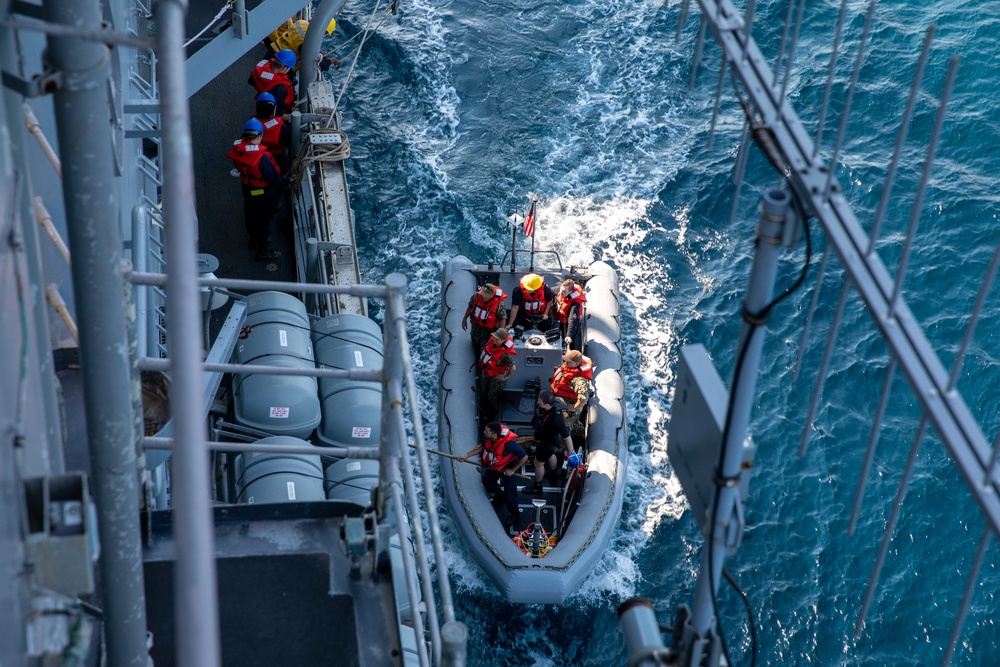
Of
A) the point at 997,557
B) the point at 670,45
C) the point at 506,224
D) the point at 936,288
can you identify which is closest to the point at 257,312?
the point at 506,224

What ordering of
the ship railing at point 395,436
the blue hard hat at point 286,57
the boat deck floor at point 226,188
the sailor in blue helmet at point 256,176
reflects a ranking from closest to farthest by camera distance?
1. the ship railing at point 395,436
2. the sailor in blue helmet at point 256,176
3. the boat deck floor at point 226,188
4. the blue hard hat at point 286,57

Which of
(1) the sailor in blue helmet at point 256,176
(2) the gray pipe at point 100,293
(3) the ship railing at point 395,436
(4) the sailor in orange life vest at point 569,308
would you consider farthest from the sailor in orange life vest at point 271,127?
(2) the gray pipe at point 100,293

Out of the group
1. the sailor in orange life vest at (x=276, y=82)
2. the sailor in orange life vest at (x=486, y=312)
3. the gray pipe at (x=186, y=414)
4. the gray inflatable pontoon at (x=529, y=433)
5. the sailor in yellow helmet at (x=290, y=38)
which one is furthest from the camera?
the sailor in yellow helmet at (x=290, y=38)

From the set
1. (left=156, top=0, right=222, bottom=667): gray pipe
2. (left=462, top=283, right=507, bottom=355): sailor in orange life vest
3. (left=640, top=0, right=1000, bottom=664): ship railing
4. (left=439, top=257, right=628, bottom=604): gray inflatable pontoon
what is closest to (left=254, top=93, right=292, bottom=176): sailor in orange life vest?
(left=439, top=257, right=628, bottom=604): gray inflatable pontoon

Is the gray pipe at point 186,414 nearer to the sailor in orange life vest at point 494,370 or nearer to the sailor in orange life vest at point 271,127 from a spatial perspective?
the sailor in orange life vest at point 494,370

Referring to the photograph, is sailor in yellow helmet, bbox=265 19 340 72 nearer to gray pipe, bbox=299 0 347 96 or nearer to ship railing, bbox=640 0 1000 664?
gray pipe, bbox=299 0 347 96

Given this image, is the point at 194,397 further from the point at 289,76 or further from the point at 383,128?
the point at 383,128
